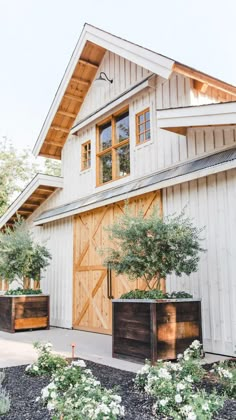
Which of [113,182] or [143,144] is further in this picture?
[113,182]

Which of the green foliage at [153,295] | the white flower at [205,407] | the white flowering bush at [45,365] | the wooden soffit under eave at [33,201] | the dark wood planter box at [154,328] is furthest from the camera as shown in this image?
the wooden soffit under eave at [33,201]

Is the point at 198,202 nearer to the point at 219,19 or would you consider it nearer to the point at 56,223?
the point at 56,223

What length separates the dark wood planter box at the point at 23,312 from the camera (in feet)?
25.8

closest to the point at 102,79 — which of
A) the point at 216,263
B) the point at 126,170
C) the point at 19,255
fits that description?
the point at 126,170

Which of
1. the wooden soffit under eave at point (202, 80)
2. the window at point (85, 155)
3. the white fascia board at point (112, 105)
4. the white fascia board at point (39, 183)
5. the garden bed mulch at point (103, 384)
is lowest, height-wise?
the garden bed mulch at point (103, 384)

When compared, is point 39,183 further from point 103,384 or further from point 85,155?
point 103,384

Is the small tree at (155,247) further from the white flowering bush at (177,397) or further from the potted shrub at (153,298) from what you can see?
the white flowering bush at (177,397)

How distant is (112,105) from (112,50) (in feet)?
3.53

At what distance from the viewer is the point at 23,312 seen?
796 cm

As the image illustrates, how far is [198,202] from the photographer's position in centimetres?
589

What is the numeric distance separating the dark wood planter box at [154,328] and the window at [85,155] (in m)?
4.56

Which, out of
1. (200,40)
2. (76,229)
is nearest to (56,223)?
(76,229)

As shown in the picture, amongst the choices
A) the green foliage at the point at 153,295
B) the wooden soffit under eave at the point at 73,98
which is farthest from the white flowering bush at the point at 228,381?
the wooden soffit under eave at the point at 73,98

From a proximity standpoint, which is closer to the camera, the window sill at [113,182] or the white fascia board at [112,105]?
the white fascia board at [112,105]
